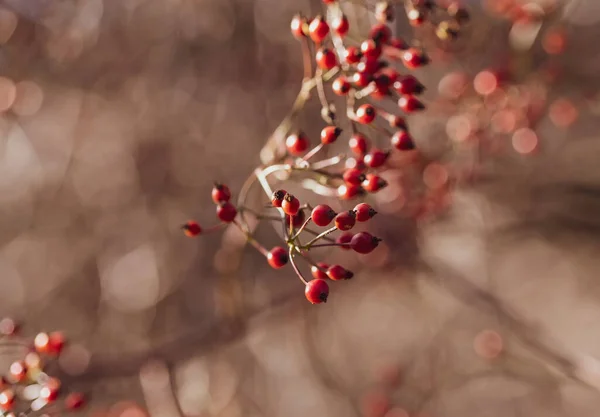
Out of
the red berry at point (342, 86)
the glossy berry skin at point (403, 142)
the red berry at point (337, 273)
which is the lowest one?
the red berry at point (337, 273)

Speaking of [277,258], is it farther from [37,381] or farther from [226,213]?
[37,381]

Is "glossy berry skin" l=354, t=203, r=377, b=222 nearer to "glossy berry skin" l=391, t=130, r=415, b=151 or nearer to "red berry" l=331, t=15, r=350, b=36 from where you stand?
"glossy berry skin" l=391, t=130, r=415, b=151

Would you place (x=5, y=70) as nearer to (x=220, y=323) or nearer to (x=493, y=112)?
(x=220, y=323)

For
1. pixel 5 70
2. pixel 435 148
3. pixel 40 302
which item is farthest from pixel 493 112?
pixel 40 302

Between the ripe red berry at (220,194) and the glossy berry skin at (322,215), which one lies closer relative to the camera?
the glossy berry skin at (322,215)

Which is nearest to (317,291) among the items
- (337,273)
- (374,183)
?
(337,273)

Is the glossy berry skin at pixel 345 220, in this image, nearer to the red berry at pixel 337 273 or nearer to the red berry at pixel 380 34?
the red berry at pixel 337 273

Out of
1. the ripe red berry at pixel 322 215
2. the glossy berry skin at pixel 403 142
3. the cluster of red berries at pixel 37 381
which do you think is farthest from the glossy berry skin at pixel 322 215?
the cluster of red berries at pixel 37 381
